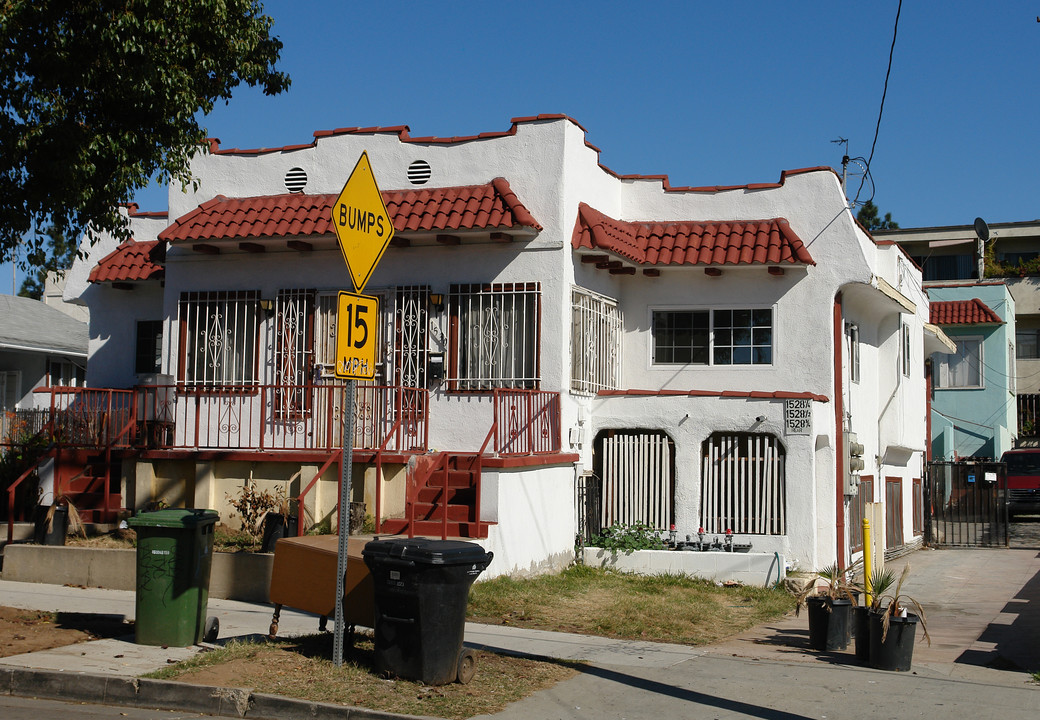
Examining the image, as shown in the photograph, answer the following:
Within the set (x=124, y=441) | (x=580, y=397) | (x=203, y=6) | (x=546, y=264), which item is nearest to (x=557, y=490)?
(x=580, y=397)

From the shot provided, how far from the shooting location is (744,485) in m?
16.5

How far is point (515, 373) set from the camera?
16.5 metres

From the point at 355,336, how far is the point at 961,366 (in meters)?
A: 31.0

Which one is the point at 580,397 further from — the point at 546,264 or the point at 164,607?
the point at 164,607

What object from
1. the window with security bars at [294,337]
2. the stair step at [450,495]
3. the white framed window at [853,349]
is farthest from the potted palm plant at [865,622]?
the window with security bars at [294,337]

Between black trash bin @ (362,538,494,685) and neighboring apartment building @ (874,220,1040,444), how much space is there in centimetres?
3132

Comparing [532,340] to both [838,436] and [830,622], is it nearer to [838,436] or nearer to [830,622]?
[838,436]

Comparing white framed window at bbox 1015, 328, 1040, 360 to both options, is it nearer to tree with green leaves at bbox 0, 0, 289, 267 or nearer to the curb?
tree with green leaves at bbox 0, 0, 289, 267

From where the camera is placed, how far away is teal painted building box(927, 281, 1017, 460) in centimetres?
3453

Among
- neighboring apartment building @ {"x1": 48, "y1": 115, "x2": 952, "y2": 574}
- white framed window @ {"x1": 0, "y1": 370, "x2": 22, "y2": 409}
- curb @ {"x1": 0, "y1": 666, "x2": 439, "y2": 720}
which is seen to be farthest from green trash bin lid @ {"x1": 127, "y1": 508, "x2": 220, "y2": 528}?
white framed window @ {"x1": 0, "y1": 370, "x2": 22, "y2": 409}

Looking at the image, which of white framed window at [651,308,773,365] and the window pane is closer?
white framed window at [651,308,773,365]

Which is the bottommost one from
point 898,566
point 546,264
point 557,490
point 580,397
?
point 898,566

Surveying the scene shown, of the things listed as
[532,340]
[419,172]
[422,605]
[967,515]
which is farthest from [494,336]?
[967,515]

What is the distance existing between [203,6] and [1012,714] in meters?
10.5
